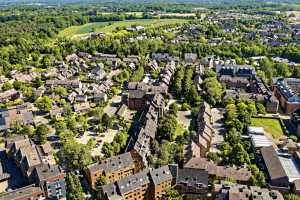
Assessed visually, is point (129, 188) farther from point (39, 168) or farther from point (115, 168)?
point (39, 168)

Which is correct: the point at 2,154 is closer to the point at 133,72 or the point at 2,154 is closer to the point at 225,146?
the point at 225,146

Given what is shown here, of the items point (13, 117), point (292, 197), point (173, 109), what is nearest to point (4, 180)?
point (13, 117)

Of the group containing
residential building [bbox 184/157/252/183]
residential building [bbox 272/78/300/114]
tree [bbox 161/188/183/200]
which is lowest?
tree [bbox 161/188/183/200]

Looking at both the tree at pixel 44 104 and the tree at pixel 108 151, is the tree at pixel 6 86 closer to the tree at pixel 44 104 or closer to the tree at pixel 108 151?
the tree at pixel 44 104

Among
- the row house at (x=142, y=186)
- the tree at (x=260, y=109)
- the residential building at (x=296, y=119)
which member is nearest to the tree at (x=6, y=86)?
the row house at (x=142, y=186)

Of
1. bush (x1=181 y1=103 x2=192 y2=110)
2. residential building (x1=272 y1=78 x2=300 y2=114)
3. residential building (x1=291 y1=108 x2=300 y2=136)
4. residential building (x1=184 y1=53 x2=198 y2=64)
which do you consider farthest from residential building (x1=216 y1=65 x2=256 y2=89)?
residential building (x1=291 y1=108 x2=300 y2=136)

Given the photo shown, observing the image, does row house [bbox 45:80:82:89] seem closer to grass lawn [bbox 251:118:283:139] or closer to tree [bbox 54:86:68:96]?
tree [bbox 54:86:68:96]
